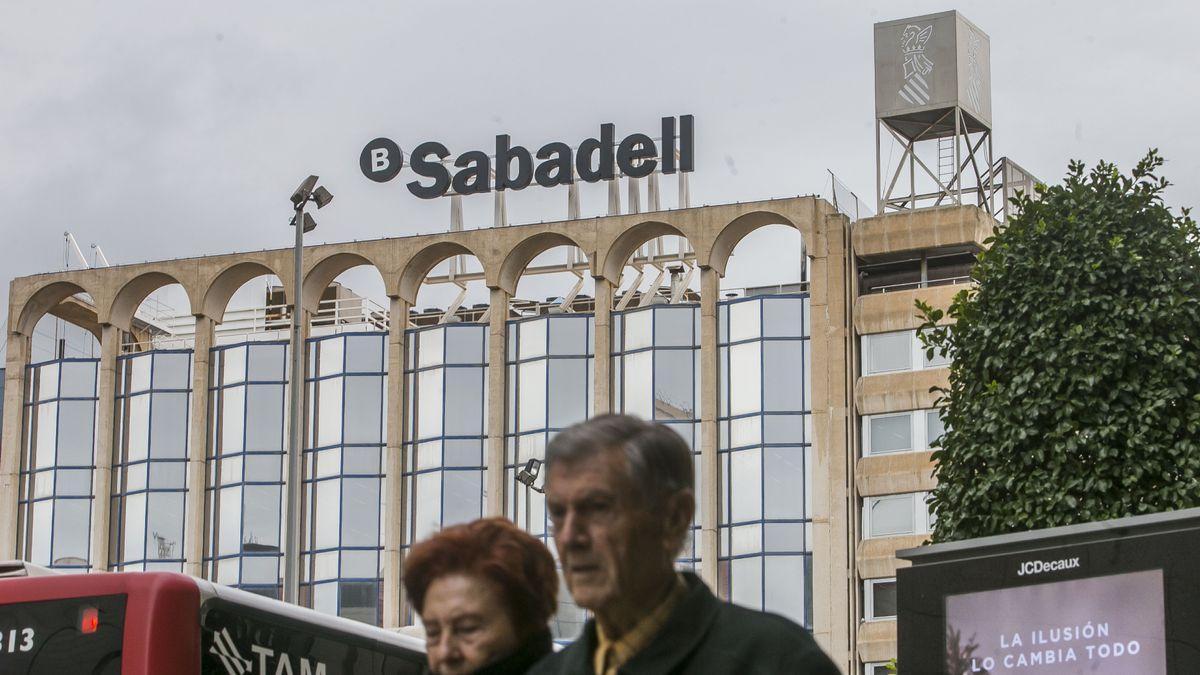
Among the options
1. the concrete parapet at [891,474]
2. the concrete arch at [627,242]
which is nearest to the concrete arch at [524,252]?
the concrete arch at [627,242]

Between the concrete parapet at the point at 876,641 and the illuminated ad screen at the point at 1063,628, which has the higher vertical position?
the illuminated ad screen at the point at 1063,628

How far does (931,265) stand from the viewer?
56.5 m

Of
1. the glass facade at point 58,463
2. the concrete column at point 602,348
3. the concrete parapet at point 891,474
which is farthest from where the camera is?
the glass facade at point 58,463

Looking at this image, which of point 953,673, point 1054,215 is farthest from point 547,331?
point 953,673

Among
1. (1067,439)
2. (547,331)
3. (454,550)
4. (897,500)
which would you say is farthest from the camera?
A: (547,331)

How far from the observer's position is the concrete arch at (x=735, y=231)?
2235 inches

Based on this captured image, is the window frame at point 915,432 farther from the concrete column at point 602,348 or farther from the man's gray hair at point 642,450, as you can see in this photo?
the man's gray hair at point 642,450

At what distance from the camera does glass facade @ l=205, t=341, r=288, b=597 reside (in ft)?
192

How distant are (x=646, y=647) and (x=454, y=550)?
1.09 m

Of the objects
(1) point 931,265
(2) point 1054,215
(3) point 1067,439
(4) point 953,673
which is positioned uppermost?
(1) point 931,265

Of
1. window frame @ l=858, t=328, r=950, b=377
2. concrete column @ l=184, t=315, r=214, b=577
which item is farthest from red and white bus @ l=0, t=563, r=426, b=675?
concrete column @ l=184, t=315, r=214, b=577

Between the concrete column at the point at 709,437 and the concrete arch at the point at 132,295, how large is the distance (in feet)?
54.9

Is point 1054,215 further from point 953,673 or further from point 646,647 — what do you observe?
point 646,647

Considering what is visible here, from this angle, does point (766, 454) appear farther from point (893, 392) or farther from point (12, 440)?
point (12, 440)
